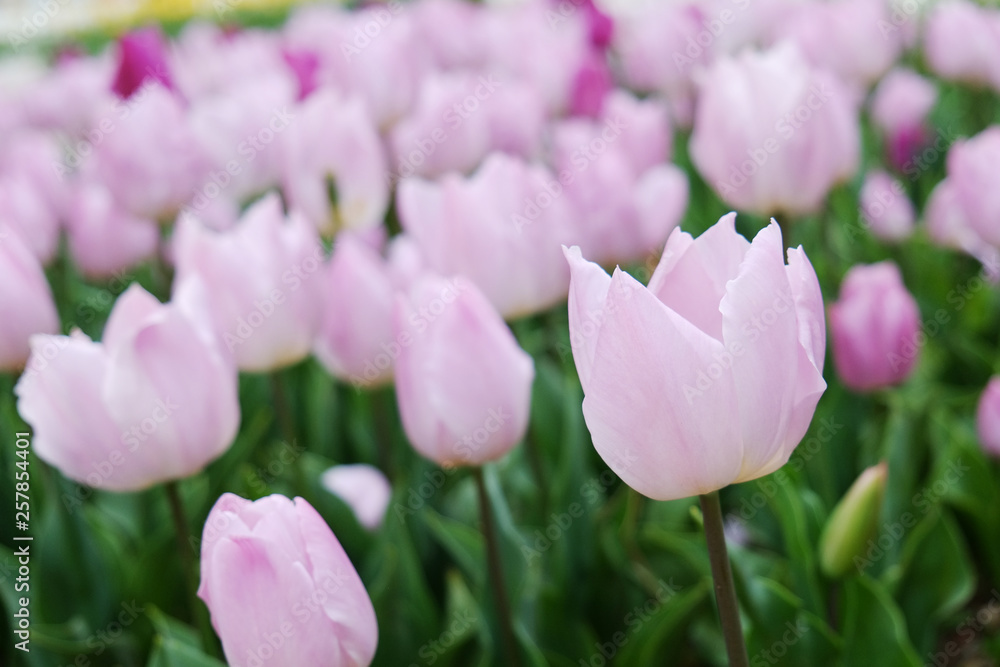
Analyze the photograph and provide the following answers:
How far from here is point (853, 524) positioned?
1.00m

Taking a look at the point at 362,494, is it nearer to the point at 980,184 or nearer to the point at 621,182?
the point at 621,182

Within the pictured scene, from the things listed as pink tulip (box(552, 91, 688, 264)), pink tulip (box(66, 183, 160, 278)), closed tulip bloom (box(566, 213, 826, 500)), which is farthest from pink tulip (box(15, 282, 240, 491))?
pink tulip (box(66, 183, 160, 278))

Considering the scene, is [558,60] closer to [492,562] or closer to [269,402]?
[269,402]

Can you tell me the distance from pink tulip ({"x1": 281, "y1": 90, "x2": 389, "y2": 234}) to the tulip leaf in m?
1.01

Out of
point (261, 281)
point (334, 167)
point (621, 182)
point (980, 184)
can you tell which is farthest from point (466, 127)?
point (980, 184)

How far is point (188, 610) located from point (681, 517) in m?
0.74

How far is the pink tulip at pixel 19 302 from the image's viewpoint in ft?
4.04

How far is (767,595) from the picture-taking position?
1.06m

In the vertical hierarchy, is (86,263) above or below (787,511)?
below

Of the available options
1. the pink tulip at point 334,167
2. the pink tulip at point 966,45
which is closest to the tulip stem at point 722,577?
the pink tulip at point 334,167

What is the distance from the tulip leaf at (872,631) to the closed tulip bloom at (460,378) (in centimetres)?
39

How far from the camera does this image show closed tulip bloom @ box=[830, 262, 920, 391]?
1.29 metres

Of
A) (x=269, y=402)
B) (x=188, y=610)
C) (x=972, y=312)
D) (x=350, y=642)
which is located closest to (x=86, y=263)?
(x=269, y=402)

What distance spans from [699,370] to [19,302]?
970 mm
